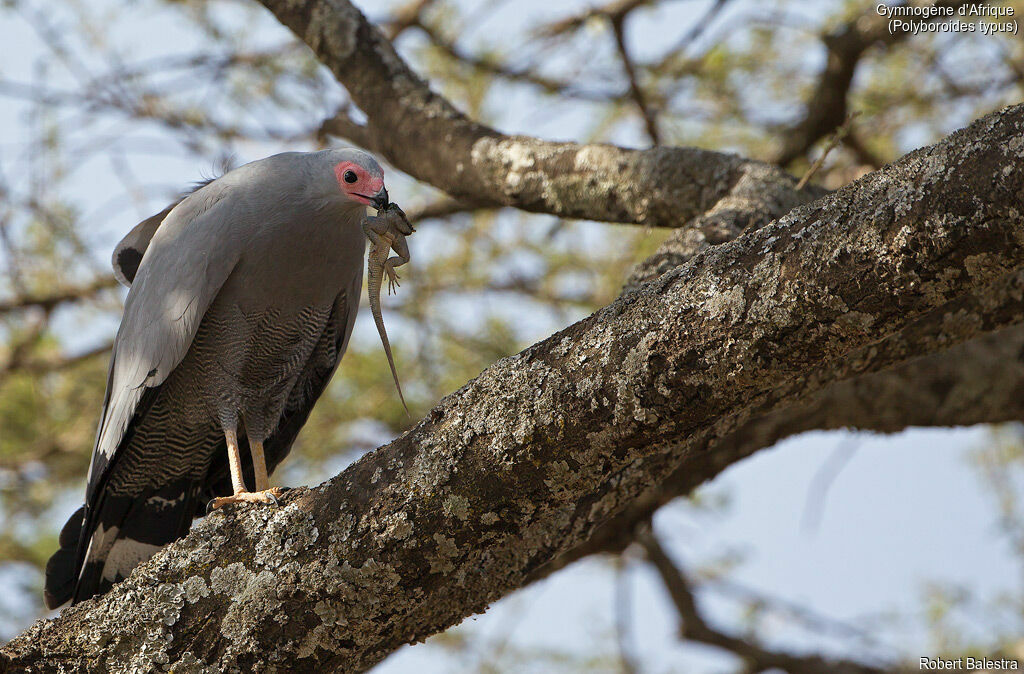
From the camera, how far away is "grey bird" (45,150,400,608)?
10.4ft

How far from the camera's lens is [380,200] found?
122 inches

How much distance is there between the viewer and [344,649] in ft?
7.39

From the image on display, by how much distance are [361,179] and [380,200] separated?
0.13m

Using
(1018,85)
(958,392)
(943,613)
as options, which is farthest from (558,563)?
(1018,85)

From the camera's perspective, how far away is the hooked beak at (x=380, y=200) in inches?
121

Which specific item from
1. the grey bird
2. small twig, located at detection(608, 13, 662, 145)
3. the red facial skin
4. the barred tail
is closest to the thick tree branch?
the grey bird

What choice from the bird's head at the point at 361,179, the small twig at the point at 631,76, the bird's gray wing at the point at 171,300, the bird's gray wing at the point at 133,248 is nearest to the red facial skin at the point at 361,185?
the bird's head at the point at 361,179

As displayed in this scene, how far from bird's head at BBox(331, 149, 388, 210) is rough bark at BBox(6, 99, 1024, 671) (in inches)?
45.4

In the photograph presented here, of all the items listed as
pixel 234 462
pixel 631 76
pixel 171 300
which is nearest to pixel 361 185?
pixel 171 300

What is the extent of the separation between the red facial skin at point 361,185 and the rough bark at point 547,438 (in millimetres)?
1164

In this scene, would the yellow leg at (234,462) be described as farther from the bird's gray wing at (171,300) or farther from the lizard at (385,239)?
the lizard at (385,239)

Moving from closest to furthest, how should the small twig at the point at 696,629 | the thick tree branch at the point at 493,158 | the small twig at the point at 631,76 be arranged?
1. the thick tree branch at the point at 493,158
2. the small twig at the point at 696,629
3. the small twig at the point at 631,76

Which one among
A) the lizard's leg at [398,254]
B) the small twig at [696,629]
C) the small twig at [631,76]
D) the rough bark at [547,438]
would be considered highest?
the small twig at [631,76]

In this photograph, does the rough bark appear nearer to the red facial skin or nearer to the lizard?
the lizard
